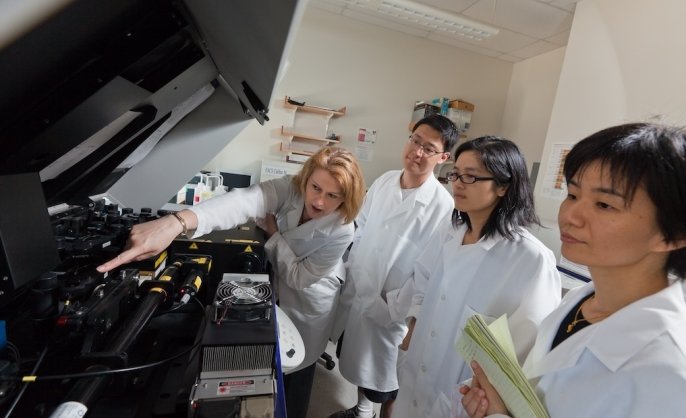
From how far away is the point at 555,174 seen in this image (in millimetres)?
2252

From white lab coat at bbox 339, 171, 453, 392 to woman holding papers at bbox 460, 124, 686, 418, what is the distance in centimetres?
84

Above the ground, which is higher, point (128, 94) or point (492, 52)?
point (492, 52)

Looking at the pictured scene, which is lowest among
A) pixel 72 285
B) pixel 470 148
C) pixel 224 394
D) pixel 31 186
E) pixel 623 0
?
pixel 224 394

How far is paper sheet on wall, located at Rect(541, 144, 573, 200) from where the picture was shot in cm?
220

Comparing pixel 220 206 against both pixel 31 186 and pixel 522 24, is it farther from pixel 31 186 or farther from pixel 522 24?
pixel 522 24

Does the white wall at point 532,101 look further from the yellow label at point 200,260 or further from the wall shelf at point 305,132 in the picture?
the yellow label at point 200,260

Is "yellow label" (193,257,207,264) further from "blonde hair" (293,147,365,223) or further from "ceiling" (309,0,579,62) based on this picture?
"ceiling" (309,0,579,62)

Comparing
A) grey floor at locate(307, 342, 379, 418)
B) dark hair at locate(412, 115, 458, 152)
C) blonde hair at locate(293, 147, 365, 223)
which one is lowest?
grey floor at locate(307, 342, 379, 418)

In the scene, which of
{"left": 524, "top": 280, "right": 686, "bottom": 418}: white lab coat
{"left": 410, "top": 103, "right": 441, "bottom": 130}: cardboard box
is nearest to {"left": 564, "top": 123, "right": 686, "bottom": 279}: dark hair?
{"left": 524, "top": 280, "right": 686, "bottom": 418}: white lab coat

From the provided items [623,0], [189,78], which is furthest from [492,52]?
[189,78]

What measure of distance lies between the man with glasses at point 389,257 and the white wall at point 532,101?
6.55 ft

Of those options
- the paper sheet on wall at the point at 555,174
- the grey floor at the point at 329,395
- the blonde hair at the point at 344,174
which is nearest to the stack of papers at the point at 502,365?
the blonde hair at the point at 344,174

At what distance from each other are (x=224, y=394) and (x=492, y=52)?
376cm

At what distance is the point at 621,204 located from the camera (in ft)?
1.73
